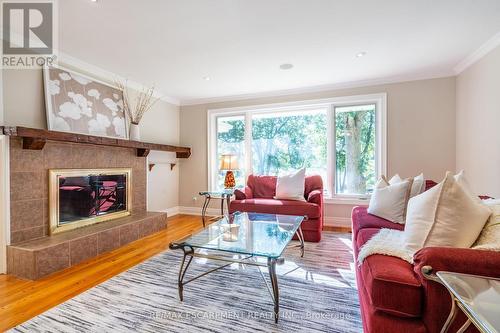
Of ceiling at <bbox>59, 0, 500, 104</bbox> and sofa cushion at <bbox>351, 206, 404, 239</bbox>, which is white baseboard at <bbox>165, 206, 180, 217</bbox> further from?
sofa cushion at <bbox>351, 206, 404, 239</bbox>

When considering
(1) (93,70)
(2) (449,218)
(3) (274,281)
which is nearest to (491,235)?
(2) (449,218)

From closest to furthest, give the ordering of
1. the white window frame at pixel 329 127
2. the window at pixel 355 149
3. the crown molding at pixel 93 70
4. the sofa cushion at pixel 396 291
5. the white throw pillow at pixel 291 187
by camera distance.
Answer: the sofa cushion at pixel 396 291, the crown molding at pixel 93 70, the white throw pillow at pixel 291 187, the white window frame at pixel 329 127, the window at pixel 355 149

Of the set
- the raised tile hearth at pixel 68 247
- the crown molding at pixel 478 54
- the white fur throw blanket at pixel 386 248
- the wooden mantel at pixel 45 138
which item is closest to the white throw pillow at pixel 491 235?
the white fur throw blanket at pixel 386 248

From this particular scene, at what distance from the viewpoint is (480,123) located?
2.89 m

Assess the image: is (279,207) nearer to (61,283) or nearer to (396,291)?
(396,291)

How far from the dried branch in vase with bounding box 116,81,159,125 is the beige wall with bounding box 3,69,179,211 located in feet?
0.48

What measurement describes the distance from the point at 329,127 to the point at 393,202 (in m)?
2.03

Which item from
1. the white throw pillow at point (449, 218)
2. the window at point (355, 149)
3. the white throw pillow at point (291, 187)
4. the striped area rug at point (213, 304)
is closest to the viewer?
the white throw pillow at point (449, 218)

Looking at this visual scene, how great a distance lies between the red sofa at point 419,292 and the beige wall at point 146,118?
3.50m

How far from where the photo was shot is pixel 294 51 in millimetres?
2881

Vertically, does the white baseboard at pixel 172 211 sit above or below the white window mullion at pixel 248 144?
below

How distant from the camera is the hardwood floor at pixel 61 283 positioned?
5.82ft

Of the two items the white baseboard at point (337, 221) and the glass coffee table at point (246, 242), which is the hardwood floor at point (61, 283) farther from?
the white baseboard at point (337, 221)

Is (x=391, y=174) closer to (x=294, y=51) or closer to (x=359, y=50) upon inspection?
(x=359, y=50)
